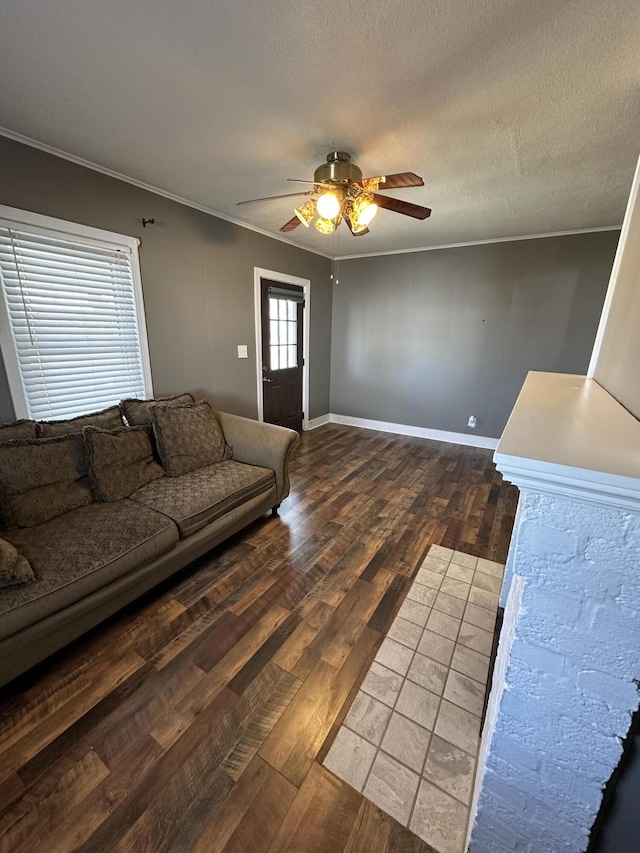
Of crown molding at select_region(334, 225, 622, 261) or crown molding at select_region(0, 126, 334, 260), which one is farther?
crown molding at select_region(334, 225, 622, 261)

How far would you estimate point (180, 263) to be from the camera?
2.91 meters

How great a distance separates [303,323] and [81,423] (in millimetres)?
3053

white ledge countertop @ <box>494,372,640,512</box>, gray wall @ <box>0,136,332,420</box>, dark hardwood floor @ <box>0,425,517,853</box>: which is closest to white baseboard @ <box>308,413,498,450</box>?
gray wall @ <box>0,136,332,420</box>

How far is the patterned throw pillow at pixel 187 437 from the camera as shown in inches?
91.4

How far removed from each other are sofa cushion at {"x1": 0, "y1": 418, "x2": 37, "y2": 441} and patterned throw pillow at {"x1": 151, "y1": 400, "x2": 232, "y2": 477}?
0.65 meters

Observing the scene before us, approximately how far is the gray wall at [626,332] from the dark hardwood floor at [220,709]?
1.39m

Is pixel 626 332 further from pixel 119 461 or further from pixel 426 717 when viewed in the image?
pixel 119 461

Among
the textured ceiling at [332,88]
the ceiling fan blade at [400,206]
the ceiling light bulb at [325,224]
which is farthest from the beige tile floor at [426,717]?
the textured ceiling at [332,88]

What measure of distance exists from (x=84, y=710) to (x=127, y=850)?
0.51 meters

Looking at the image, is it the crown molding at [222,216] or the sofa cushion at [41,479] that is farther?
the crown molding at [222,216]

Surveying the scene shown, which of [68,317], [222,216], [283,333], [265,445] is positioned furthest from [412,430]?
[68,317]

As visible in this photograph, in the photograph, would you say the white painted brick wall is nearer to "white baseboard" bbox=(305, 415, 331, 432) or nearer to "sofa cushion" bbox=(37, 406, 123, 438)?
"sofa cushion" bbox=(37, 406, 123, 438)

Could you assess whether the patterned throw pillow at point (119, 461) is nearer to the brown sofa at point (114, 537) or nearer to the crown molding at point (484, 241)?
the brown sofa at point (114, 537)

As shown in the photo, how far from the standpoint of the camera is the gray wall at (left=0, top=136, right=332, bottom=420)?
2068 mm
